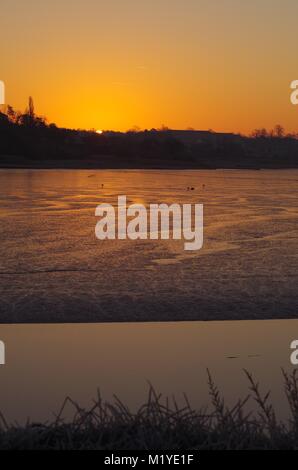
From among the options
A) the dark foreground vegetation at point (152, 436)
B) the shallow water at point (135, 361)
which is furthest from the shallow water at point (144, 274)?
the dark foreground vegetation at point (152, 436)

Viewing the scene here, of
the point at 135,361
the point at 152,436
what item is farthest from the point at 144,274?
the point at 152,436

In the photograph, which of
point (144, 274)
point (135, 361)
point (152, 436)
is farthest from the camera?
point (144, 274)

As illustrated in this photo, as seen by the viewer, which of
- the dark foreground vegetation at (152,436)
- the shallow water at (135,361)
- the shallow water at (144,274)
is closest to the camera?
the dark foreground vegetation at (152,436)

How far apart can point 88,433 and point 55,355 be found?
2.38 m

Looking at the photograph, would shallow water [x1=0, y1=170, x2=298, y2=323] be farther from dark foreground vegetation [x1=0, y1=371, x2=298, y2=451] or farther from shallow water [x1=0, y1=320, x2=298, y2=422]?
dark foreground vegetation [x1=0, y1=371, x2=298, y2=451]

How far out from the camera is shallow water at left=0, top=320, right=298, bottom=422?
3850 millimetres

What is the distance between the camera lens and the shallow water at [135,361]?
385 cm

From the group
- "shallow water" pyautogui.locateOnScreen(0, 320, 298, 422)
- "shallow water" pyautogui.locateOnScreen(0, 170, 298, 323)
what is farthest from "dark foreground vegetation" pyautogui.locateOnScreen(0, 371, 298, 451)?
"shallow water" pyautogui.locateOnScreen(0, 170, 298, 323)

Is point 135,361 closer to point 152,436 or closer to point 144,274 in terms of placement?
point 152,436

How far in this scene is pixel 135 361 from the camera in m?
4.64

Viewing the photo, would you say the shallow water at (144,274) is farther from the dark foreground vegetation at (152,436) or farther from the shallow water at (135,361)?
the dark foreground vegetation at (152,436)

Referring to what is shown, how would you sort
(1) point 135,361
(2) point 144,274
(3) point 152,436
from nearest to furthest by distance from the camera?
(3) point 152,436
(1) point 135,361
(2) point 144,274

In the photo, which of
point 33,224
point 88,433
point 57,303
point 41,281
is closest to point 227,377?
point 88,433
